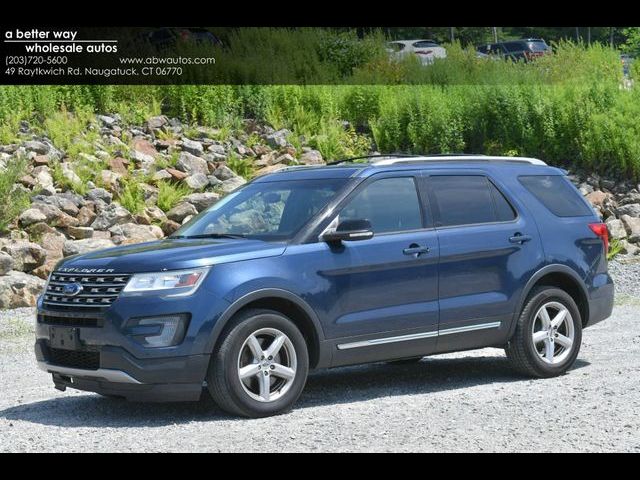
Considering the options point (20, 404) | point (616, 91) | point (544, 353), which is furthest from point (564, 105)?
point (20, 404)

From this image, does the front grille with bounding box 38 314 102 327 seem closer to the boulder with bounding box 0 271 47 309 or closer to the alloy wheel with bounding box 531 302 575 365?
the alloy wheel with bounding box 531 302 575 365

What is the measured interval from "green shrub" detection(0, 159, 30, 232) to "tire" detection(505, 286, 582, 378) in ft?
30.7

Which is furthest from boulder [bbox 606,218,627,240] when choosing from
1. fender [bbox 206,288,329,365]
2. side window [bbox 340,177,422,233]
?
fender [bbox 206,288,329,365]

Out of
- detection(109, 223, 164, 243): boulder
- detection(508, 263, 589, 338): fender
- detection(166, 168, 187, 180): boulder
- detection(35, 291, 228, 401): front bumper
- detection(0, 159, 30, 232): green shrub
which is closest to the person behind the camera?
detection(35, 291, 228, 401): front bumper

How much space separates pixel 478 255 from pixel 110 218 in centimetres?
920

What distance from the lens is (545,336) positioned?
942cm

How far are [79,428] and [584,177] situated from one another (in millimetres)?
15394

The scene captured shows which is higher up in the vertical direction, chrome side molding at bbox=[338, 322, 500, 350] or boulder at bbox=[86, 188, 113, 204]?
boulder at bbox=[86, 188, 113, 204]

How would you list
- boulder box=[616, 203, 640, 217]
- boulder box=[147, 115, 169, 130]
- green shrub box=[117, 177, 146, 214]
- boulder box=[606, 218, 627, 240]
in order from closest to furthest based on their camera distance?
green shrub box=[117, 177, 146, 214], boulder box=[606, 218, 627, 240], boulder box=[616, 203, 640, 217], boulder box=[147, 115, 169, 130]

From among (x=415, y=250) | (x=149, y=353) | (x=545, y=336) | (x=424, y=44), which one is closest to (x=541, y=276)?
(x=545, y=336)

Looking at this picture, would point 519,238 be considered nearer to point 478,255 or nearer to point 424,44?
point 478,255

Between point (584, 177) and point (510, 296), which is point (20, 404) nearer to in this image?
point (510, 296)

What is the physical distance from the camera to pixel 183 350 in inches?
294

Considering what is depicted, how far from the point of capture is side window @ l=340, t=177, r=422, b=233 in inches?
336
